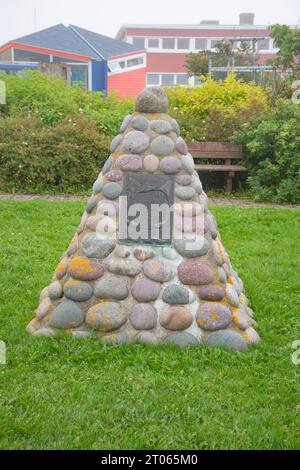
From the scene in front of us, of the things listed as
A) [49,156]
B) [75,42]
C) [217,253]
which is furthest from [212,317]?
[75,42]

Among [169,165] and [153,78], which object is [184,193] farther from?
[153,78]

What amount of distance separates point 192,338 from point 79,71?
75.9ft

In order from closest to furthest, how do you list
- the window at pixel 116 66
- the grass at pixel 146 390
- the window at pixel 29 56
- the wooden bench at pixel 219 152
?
1. the grass at pixel 146 390
2. the wooden bench at pixel 219 152
3. the window at pixel 29 56
4. the window at pixel 116 66

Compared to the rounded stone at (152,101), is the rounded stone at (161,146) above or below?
below

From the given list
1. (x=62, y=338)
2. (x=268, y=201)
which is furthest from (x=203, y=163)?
(x=62, y=338)

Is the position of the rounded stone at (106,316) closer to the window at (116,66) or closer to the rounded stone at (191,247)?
the rounded stone at (191,247)

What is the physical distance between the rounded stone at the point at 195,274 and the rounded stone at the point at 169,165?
76cm

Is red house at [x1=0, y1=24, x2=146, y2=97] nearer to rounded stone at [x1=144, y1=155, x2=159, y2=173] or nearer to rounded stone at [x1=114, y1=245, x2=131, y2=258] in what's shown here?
rounded stone at [x1=144, y1=155, x2=159, y2=173]

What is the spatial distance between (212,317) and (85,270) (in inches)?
41.8

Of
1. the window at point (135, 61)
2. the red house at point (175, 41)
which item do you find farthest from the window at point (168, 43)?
the window at point (135, 61)

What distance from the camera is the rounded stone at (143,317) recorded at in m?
4.08

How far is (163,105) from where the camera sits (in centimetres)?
436

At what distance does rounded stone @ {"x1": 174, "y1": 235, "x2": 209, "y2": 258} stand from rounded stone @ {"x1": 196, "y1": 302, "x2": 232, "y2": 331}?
42cm

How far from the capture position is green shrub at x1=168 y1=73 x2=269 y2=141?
1103 cm
